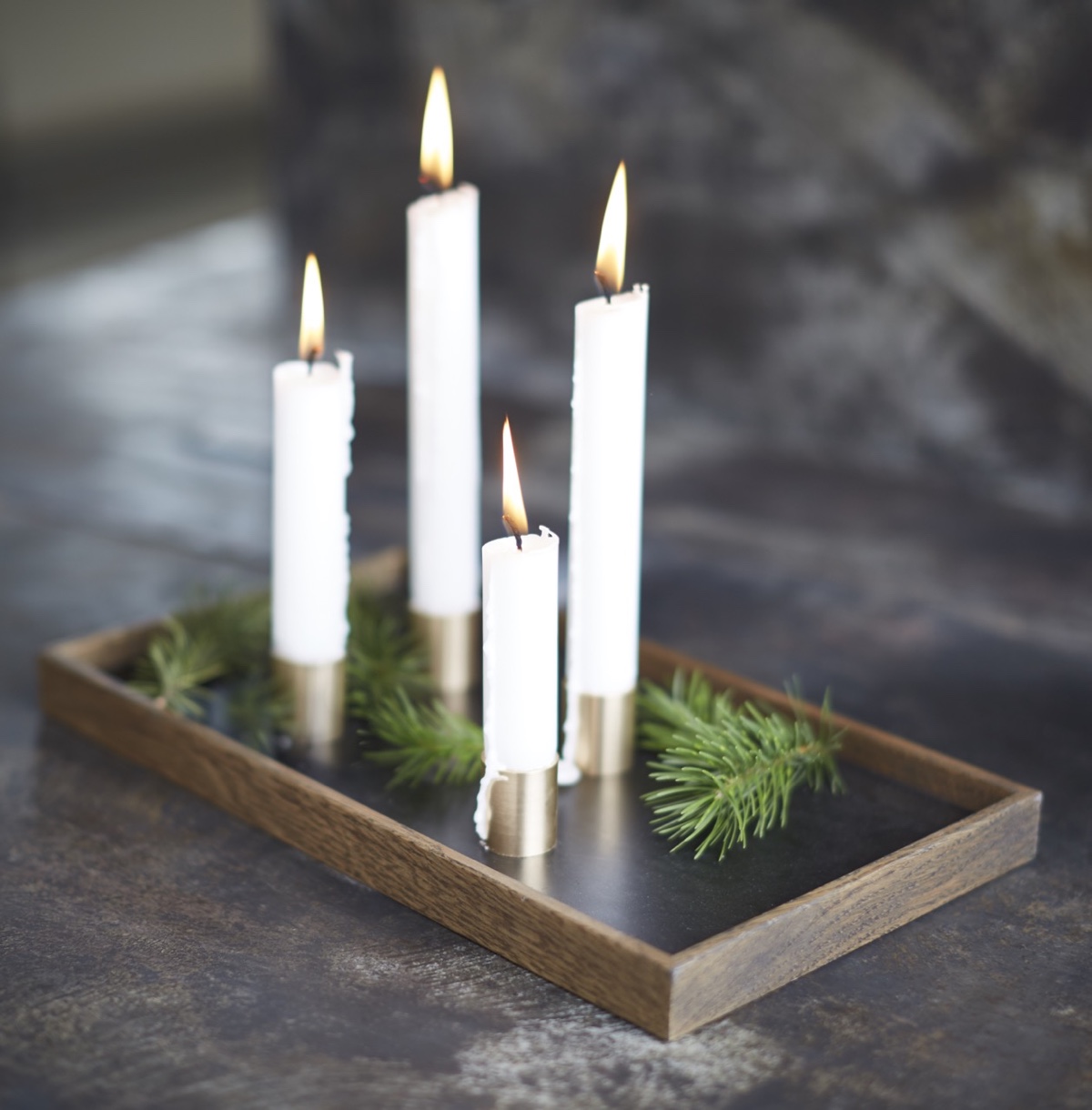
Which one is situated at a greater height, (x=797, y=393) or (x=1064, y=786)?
(x=797, y=393)

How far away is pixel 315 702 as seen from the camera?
2.96ft

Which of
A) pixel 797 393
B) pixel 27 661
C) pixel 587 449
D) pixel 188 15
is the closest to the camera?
pixel 587 449

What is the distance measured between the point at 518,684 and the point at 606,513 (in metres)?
0.13

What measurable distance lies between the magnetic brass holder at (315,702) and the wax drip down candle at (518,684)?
16 centimetres

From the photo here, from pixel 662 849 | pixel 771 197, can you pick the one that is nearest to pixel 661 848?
pixel 662 849

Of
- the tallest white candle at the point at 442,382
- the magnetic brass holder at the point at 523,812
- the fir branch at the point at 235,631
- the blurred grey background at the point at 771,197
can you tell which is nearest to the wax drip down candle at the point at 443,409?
the tallest white candle at the point at 442,382

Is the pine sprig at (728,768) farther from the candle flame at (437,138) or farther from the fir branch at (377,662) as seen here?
the candle flame at (437,138)

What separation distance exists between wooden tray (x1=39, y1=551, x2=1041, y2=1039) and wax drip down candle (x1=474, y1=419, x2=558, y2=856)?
2cm

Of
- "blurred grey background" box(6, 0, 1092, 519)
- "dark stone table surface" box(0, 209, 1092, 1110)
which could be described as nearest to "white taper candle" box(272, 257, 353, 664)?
"dark stone table surface" box(0, 209, 1092, 1110)

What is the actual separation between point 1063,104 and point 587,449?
0.75 m

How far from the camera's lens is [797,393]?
1607 millimetres

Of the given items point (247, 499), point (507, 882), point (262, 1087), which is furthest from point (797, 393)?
point (262, 1087)

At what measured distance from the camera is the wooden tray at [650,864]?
27.0 inches

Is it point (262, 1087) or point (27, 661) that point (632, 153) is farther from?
point (262, 1087)
